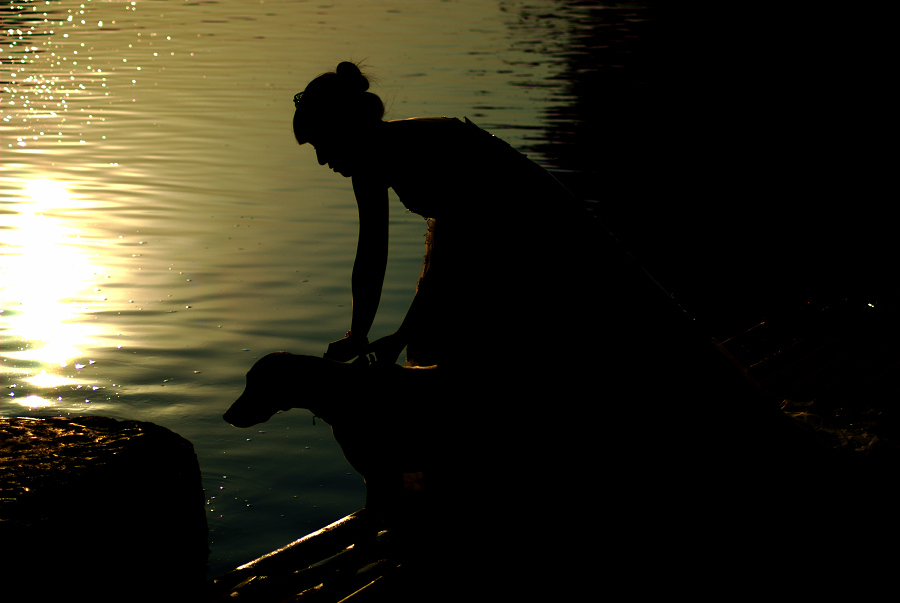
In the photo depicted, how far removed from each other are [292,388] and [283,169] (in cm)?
974

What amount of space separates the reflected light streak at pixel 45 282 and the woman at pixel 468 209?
13.8ft

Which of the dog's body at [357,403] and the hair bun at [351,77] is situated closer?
the dog's body at [357,403]

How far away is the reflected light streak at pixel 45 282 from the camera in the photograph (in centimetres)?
688

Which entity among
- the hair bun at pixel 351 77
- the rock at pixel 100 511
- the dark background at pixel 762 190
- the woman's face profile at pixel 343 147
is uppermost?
the hair bun at pixel 351 77

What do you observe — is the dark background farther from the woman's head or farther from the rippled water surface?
the woman's head

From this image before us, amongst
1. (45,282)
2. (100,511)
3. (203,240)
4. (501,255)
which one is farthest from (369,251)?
(203,240)

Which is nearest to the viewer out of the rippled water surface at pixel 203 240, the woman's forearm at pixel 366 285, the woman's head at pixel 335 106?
the woman's head at pixel 335 106

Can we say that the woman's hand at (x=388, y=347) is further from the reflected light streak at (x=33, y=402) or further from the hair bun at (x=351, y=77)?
the reflected light streak at (x=33, y=402)

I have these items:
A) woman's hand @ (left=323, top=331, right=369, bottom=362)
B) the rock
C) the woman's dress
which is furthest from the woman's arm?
the rock

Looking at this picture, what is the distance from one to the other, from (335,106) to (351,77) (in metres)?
0.12

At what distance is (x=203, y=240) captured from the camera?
368 inches

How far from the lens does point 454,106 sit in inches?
642

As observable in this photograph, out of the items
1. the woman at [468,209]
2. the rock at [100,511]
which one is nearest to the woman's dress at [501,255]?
the woman at [468,209]

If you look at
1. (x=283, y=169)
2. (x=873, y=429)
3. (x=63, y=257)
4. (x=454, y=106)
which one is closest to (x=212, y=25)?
(x=454, y=106)
